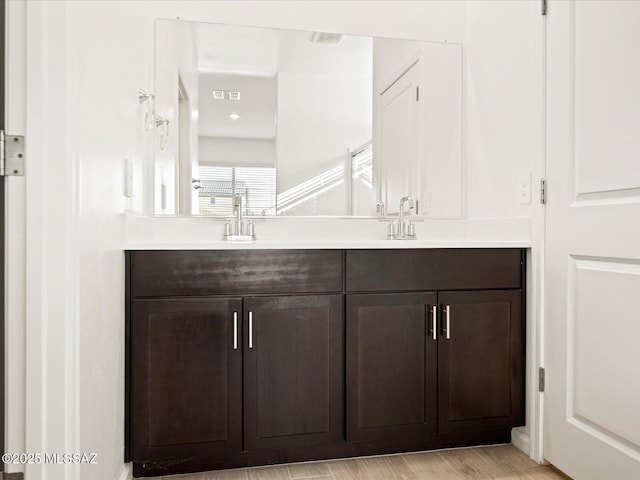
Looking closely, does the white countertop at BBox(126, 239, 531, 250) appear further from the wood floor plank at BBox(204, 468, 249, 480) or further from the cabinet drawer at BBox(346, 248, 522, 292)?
the wood floor plank at BBox(204, 468, 249, 480)

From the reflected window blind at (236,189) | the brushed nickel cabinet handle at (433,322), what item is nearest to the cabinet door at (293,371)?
the brushed nickel cabinet handle at (433,322)

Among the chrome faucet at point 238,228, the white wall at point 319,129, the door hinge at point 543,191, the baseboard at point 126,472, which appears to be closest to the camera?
the baseboard at point 126,472

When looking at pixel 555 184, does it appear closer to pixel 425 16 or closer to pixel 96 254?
pixel 425 16

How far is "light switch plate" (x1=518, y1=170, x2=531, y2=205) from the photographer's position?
1.96m

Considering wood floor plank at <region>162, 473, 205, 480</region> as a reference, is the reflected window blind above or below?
above

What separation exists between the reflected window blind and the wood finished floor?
1.08m

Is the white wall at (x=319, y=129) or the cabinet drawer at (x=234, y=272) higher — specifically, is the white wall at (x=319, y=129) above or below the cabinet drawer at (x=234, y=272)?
above

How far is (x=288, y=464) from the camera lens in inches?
73.9

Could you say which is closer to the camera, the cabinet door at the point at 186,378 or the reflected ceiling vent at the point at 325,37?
the cabinet door at the point at 186,378

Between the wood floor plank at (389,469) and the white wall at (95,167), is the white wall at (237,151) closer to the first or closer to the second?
the white wall at (95,167)

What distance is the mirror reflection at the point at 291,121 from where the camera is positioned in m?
2.24

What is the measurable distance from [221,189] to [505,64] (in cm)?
136

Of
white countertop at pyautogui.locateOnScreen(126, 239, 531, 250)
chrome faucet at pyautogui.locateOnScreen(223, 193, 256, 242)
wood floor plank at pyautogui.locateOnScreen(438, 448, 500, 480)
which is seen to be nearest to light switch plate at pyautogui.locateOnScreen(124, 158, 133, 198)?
white countertop at pyautogui.locateOnScreen(126, 239, 531, 250)

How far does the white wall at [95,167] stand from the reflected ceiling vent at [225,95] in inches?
11.0
